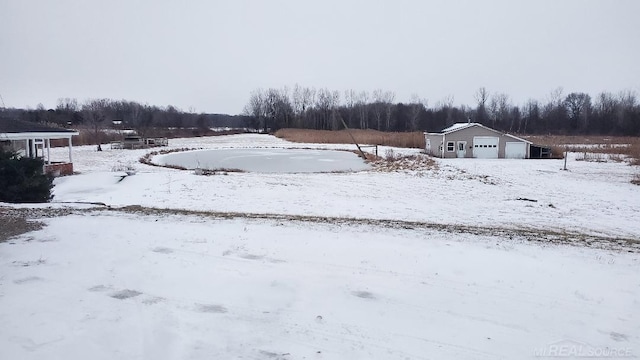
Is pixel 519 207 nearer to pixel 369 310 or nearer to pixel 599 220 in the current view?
pixel 599 220

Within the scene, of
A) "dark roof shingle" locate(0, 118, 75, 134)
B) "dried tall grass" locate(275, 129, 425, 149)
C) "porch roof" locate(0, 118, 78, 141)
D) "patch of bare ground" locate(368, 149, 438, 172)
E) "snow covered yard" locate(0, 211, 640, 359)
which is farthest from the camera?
"dried tall grass" locate(275, 129, 425, 149)

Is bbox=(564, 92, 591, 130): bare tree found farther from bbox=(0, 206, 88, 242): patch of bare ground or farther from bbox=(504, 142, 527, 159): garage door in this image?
bbox=(0, 206, 88, 242): patch of bare ground

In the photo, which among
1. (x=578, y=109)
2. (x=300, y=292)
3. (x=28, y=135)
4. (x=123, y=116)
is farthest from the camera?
(x=123, y=116)

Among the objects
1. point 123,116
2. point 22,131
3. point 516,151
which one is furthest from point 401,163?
point 123,116

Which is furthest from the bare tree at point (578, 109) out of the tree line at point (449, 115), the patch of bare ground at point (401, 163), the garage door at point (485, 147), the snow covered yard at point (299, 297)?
the snow covered yard at point (299, 297)

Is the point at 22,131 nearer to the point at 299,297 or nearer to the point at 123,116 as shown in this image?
the point at 299,297

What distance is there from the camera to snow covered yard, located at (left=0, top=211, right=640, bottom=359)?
369cm

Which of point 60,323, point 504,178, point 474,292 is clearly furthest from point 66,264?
point 504,178

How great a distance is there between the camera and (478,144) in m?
36.5

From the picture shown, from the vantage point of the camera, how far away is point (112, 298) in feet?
14.5

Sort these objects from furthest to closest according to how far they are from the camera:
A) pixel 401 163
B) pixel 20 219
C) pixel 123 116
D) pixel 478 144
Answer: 1. pixel 123 116
2. pixel 478 144
3. pixel 401 163
4. pixel 20 219

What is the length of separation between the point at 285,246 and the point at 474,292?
279 cm

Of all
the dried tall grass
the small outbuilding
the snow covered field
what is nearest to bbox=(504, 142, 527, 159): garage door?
the dried tall grass

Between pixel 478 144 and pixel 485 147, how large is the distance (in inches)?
26.8
